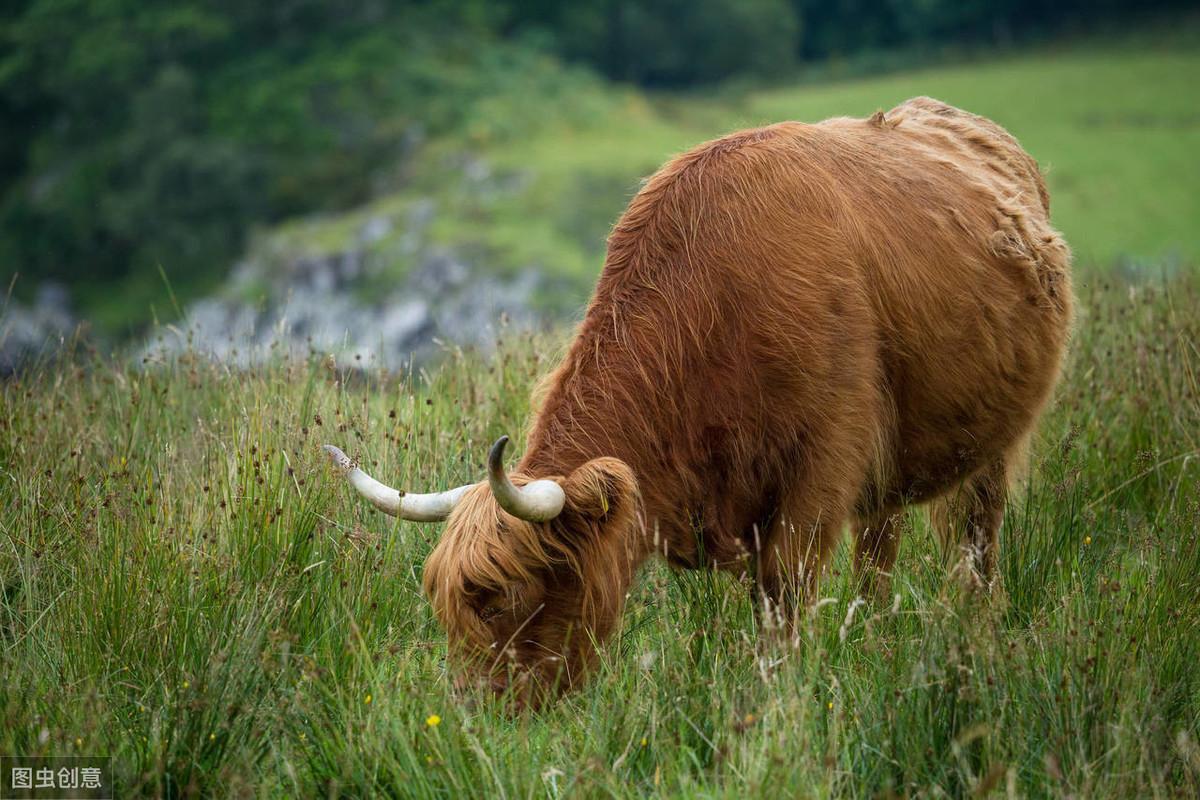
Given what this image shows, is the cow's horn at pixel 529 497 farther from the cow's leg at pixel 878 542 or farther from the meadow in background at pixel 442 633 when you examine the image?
the cow's leg at pixel 878 542

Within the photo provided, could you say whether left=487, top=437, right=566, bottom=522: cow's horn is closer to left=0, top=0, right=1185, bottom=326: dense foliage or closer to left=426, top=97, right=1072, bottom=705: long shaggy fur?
left=426, top=97, right=1072, bottom=705: long shaggy fur

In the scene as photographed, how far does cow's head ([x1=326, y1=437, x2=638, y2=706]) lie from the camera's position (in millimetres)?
3172

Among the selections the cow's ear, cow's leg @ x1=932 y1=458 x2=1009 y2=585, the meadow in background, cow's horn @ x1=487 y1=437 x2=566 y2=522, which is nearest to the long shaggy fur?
the cow's ear

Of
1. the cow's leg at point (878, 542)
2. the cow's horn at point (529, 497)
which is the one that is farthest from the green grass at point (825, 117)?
the cow's horn at point (529, 497)

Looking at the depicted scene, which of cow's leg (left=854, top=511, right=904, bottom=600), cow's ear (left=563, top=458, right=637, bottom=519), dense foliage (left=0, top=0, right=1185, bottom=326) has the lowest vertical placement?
dense foliage (left=0, top=0, right=1185, bottom=326)

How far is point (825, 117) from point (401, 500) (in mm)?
20795

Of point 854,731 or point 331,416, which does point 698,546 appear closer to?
point 854,731

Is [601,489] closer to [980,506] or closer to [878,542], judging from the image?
[878,542]

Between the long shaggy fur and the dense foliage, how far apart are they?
29322mm

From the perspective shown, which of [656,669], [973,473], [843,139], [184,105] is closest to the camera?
[656,669]

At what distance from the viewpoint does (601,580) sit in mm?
3334

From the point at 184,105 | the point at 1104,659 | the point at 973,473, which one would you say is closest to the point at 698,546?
the point at 1104,659

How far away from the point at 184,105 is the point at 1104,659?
38.3 metres

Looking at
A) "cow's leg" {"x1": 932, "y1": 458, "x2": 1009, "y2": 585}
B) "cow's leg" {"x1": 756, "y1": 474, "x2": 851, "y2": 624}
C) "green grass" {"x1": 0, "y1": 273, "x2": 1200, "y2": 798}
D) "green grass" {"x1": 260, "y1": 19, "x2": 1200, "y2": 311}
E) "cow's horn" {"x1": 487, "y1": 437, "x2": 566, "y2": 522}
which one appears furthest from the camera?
Answer: "green grass" {"x1": 260, "y1": 19, "x2": 1200, "y2": 311}
